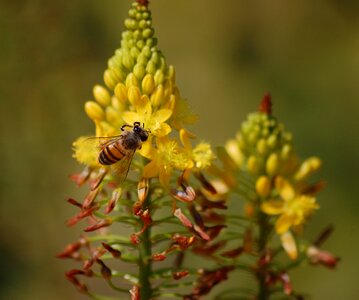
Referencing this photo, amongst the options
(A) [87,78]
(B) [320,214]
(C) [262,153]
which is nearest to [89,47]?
(A) [87,78]

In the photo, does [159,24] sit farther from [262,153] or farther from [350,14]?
[262,153]

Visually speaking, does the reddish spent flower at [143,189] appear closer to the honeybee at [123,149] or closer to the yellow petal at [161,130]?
the honeybee at [123,149]

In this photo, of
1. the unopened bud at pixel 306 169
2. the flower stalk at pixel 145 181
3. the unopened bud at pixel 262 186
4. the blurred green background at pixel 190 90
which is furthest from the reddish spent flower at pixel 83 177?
the blurred green background at pixel 190 90

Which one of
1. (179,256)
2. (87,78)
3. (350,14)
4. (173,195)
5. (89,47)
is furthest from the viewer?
(350,14)

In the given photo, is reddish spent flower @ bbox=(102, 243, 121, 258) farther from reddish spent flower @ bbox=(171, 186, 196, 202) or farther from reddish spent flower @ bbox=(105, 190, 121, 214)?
reddish spent flower @ bbox=(171, 186, 196, 202)

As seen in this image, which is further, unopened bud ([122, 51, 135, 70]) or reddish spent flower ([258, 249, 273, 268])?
reddish spent flower ([258, 249, 273, 268])

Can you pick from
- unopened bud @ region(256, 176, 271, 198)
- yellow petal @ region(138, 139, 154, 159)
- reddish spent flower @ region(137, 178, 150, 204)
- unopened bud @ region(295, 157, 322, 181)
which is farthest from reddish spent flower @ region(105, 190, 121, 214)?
unopened bud @ region(295, 157, 322, 181)
